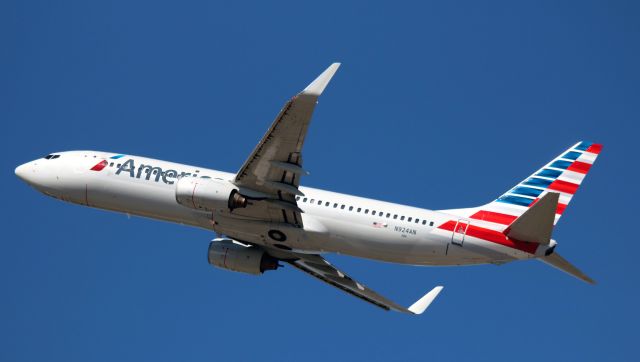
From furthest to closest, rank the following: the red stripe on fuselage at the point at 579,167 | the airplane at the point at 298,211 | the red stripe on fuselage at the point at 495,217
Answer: the red stripe on fuselage at the point at 579,167 < the red stripe on fuselage at the point at 495,217 < the airplane at the point at 298,211

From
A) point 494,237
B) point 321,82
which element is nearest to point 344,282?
point 494,237

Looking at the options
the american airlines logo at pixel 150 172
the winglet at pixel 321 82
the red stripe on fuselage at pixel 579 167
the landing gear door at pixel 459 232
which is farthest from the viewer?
the american airlines logo at pixel 150 172

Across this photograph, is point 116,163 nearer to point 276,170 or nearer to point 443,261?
point 276,170

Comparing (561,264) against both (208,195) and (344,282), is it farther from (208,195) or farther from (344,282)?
(208,195)

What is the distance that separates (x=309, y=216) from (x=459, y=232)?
24.5 ft

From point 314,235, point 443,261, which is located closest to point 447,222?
point 443,261

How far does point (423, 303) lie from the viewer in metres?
53.2

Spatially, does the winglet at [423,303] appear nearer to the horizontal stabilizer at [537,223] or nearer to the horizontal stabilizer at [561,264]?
the horizontal stabilizer at [537,223]

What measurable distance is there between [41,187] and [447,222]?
873 inches

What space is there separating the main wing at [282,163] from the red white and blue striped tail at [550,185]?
333 inches

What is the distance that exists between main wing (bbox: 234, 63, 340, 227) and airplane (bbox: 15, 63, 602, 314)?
0.18 ft

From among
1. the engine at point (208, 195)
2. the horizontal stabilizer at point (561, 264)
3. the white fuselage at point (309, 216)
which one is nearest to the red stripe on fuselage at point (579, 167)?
the horizontal stabilizer at point (561, 264)

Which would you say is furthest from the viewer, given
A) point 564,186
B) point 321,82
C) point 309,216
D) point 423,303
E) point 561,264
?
point 423,303

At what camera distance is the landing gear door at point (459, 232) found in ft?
154
